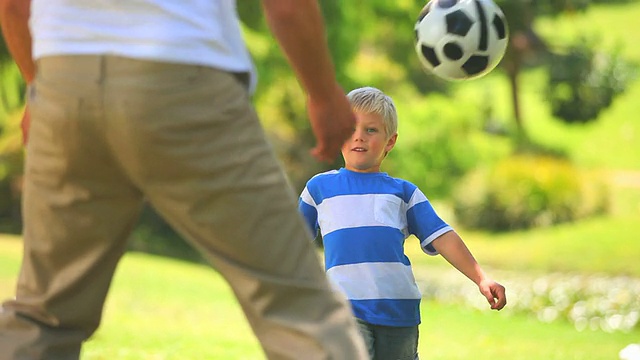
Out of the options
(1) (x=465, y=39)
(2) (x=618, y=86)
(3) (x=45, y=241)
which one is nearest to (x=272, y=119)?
(2) (x=618, y=86)

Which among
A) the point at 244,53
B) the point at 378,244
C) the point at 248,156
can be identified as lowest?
the point at 378,244

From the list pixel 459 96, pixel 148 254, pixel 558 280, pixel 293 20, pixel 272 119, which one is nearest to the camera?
pixel 293 20

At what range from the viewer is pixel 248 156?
231cm

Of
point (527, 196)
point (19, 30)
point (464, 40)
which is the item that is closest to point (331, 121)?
point (19, 30)

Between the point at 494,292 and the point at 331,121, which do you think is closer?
the point at 331,121

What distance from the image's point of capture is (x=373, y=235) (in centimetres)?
373

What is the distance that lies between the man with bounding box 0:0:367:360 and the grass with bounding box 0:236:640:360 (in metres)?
4.38

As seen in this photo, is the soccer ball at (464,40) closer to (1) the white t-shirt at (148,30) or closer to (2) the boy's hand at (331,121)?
(2) the boy's hand at (331,121)

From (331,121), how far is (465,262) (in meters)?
1.40

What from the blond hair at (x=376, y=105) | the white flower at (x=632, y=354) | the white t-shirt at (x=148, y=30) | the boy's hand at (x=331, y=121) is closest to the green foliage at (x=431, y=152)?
the white flower at (x=632, y=354)

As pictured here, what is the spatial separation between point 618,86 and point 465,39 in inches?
601

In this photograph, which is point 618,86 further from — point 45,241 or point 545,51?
point 45,241

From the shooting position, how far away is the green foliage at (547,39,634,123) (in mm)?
18734

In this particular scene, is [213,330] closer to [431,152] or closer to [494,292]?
[494,292]
